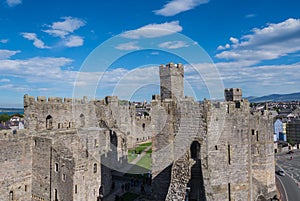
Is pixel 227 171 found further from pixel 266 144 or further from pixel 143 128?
pixel 143 128

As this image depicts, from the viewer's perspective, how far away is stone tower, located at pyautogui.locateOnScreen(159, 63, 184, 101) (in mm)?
18141

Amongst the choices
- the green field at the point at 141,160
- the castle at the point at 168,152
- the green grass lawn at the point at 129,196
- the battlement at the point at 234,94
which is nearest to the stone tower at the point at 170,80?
the castle at the point at 168,152

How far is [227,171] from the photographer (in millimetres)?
15719

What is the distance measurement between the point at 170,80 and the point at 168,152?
5.51 metres

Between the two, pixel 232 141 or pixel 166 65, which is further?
pixel 166 65

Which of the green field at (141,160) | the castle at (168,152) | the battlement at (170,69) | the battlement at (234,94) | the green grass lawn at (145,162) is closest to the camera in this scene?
the castle at (168,152)

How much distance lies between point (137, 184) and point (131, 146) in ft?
72.3

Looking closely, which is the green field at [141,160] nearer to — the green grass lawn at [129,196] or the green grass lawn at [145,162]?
the green grass lawn at [145,162]

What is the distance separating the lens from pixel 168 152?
15.0 metres

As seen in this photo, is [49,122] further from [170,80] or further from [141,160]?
[141,160]

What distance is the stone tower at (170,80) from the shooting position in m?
18.1

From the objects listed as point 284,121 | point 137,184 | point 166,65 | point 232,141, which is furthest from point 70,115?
point 284,121

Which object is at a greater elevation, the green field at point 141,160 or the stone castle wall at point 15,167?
the stone castle wall at point 15,167

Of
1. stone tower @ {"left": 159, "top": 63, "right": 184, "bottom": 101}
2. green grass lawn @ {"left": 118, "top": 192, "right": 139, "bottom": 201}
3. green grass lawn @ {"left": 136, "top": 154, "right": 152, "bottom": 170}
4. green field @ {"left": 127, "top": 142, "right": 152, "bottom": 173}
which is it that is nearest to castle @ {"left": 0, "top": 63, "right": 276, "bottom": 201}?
stone tower @ {"left": 159, "top": 63, "right": 184, "bottom": 101}
